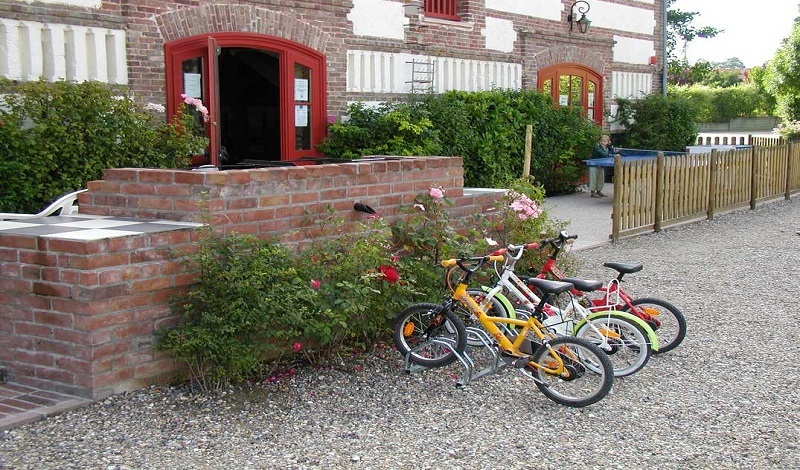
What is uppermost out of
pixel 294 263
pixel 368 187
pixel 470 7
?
pixel 470 7

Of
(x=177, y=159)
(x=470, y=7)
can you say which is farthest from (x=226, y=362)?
(x=470, y=7)

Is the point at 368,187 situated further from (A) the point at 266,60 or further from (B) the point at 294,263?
(A) the point at 266,60

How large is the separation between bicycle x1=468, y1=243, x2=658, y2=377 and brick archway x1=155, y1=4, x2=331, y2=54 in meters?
5.79

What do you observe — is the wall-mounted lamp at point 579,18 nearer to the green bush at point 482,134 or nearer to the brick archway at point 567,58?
the brick archway at point 567,58

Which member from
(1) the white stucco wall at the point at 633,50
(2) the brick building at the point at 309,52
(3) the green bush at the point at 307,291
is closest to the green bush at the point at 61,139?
(2) the brick building at the point at 309,52

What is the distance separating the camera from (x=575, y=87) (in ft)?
59.1

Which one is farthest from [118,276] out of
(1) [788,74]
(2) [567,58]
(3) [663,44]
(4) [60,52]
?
(1) [788,74]

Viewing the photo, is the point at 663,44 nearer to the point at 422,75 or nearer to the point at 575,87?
the point at 575,87

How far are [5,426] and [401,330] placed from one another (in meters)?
2.41

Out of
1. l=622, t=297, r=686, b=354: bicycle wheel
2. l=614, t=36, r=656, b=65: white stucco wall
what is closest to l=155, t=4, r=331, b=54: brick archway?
l=622, t=297, r=686, b=354: bicycle wheel

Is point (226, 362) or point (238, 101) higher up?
point (238, 101)

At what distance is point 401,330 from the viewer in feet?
19.9

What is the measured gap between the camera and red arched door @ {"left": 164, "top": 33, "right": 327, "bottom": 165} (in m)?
10.5

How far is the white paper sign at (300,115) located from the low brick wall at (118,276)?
6190 millimetres
